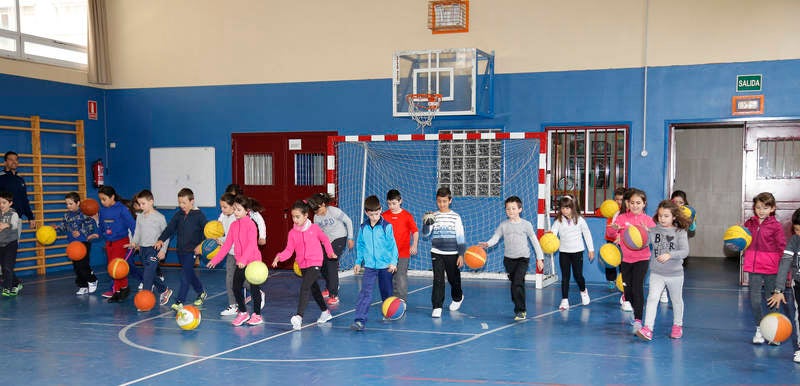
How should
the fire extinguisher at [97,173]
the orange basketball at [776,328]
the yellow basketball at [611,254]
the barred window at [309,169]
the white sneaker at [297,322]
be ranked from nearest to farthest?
the orange basketball at [776,328] < the white sneaker at [297,322] < the yellow basketball at [611,254] < the barred window at [309,169] < the fire extinguisher at [97,173]

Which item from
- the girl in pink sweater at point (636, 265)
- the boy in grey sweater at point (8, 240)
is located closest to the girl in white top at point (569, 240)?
the girl in pink sweater at point (636, 265)

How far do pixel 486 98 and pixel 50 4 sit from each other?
8.15m

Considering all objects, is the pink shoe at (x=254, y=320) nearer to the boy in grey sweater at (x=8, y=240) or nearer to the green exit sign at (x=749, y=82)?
the boy in grey sweater at (x=8, y=240)

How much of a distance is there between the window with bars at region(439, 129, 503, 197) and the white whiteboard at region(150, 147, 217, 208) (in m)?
4.44

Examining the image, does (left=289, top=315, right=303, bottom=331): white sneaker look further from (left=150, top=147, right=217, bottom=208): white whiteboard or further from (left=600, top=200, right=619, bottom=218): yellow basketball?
(left=150, top=147, right=217, bottom=208): white whiteboard

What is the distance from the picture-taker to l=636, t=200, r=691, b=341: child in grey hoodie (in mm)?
6641

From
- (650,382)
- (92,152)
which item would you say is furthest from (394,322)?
(92,152)

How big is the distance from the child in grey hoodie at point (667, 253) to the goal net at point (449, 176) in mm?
3764

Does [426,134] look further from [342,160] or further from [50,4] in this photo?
[50,4]

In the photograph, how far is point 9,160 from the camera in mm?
11133

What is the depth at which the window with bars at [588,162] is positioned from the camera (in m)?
11.1

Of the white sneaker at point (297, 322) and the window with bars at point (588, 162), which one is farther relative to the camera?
the window with bars at point (588, 162)

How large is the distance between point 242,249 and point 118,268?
2.27 m

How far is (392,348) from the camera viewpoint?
258 inches
